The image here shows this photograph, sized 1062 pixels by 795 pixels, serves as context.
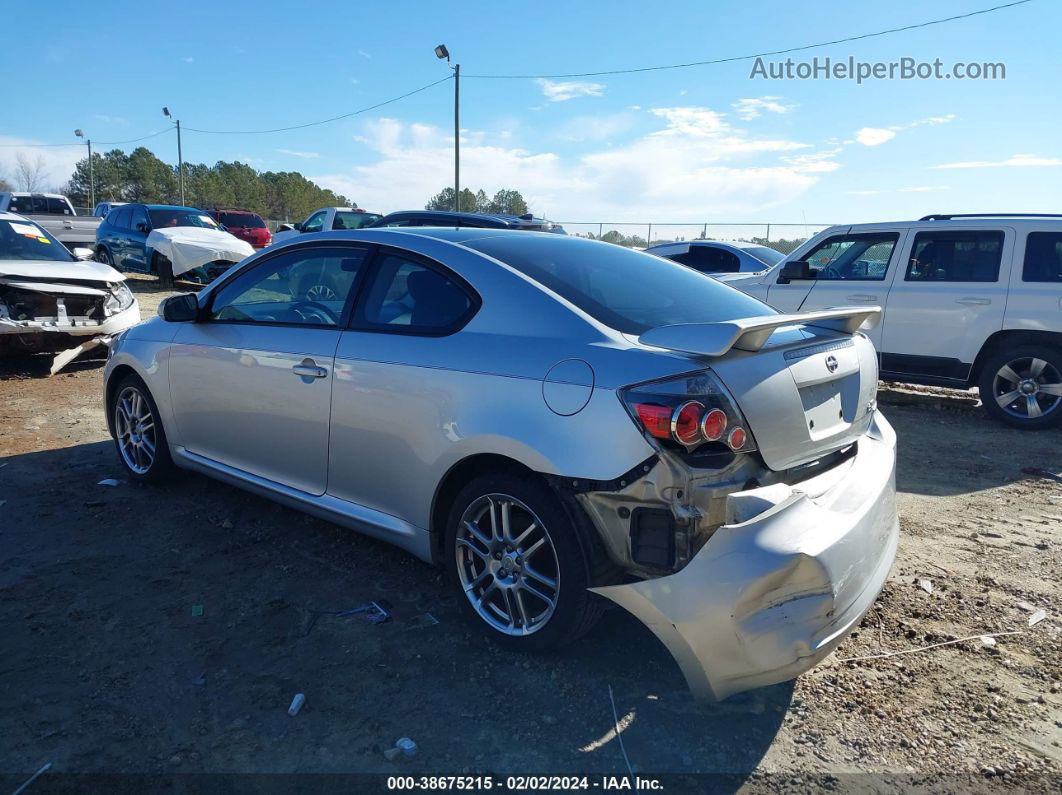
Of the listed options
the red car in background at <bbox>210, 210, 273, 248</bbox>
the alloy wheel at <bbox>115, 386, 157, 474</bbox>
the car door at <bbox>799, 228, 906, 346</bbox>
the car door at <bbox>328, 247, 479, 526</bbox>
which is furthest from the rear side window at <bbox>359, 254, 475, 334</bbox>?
the red car in background at <bbox>210, 210, 273, 248</bbox>

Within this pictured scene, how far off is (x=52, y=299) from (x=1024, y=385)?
31.6ft

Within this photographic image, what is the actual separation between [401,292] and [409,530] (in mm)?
1067

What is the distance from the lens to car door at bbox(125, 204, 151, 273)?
1641 cm

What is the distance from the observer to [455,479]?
3090 mm

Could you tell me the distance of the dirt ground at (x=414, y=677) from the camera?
242cm

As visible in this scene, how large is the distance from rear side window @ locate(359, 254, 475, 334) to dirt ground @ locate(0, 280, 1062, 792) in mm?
1253

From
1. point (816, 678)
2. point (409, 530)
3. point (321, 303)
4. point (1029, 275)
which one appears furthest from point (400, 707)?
point (1029, 275)

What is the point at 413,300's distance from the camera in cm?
337

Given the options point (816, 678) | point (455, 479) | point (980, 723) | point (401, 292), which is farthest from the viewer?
point (401, 292)

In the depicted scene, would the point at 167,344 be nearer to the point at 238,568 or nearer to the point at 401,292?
the point at 238,568

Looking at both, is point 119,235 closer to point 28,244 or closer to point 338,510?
point 28,244

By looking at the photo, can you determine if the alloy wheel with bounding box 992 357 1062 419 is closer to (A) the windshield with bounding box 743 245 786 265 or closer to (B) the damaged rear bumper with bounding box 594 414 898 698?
(B) the damaged rear bumper with bounding box 594 414 898 698

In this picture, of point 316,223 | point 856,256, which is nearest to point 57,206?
point 316,223

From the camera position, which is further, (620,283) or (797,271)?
(797,271)
